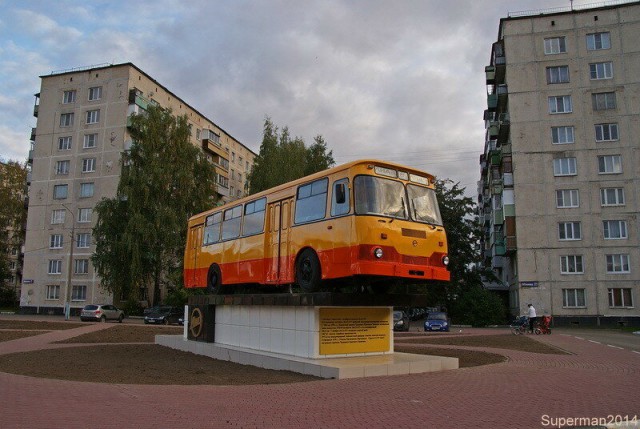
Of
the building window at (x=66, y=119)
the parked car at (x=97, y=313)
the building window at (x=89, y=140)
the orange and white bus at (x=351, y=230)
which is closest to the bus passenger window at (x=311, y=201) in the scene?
the orange and white bus at (x=351, y=230)

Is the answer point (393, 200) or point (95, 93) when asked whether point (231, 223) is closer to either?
point (393, 200)

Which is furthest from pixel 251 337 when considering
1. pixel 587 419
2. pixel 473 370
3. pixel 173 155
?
pixel 173 155

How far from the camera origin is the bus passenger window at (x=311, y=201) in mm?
13211

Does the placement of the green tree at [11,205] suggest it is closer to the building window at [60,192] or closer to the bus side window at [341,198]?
the building window at [60,192]

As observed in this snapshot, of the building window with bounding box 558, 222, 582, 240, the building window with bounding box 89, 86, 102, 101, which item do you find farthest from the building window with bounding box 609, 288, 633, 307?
the building window with bounding box 89, 86, 102, 101

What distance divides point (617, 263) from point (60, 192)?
5356 centimetres

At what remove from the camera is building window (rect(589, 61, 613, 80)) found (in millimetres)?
45844

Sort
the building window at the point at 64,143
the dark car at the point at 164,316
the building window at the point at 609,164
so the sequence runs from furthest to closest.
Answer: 1. the building window at the point at 64,143
2. the building window at the point at 609,164
3. the dark car at the point at 164,316

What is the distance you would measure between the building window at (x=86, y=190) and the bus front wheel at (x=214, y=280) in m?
43.0

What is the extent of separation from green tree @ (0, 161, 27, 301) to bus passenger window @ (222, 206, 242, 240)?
203 ft

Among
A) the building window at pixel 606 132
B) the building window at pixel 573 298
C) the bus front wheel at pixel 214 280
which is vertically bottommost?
Answer: the building window at pixel 573 298

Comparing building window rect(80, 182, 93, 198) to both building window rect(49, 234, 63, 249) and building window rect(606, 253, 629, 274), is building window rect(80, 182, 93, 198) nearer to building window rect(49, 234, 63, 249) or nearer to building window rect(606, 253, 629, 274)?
building window rect(49, 234, 63, 249)

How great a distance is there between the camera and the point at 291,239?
14.0 m

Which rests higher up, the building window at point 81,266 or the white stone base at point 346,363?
the building window at point 81,266
